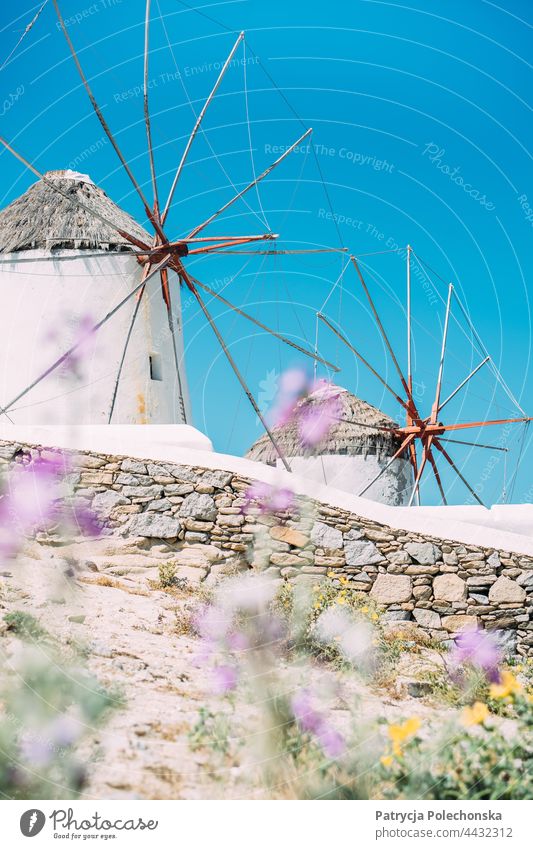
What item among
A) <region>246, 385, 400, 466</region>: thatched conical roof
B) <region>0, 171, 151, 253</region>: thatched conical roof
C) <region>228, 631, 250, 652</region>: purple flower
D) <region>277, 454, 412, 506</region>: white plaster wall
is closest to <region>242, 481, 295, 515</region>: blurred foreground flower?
<region>228, 631, 250, 652</region>: purple flower

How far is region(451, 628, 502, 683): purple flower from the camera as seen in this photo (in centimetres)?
552

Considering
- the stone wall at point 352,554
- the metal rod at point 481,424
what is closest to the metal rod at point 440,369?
the metal rod at point 481,424

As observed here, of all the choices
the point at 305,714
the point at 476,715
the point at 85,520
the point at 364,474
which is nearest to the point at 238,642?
A: the point at 305,714

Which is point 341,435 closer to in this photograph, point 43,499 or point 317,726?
point 43,499

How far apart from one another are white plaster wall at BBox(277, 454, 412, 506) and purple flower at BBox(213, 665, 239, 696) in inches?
406

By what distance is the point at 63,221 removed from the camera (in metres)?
10.0

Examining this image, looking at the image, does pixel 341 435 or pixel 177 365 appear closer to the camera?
pixel 177 365

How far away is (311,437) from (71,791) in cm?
1323

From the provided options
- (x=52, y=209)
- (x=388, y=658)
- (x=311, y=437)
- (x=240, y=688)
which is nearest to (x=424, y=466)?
(x=311, y=437)

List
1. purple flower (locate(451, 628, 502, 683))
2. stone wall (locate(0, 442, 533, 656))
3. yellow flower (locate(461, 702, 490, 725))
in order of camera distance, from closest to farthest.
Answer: yellow flower (locate(461, 702, 490, 725))
purple flower (locate(451, 628, 502, 683))
stone wall (locate(0, 442, 533, 656))

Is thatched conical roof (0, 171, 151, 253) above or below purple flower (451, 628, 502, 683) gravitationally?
above

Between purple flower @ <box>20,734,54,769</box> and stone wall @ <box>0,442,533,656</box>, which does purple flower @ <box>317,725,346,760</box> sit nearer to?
purple flower @ <box>20,734,54,769</box>

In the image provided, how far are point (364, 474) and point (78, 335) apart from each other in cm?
668

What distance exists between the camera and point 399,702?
427 cm
